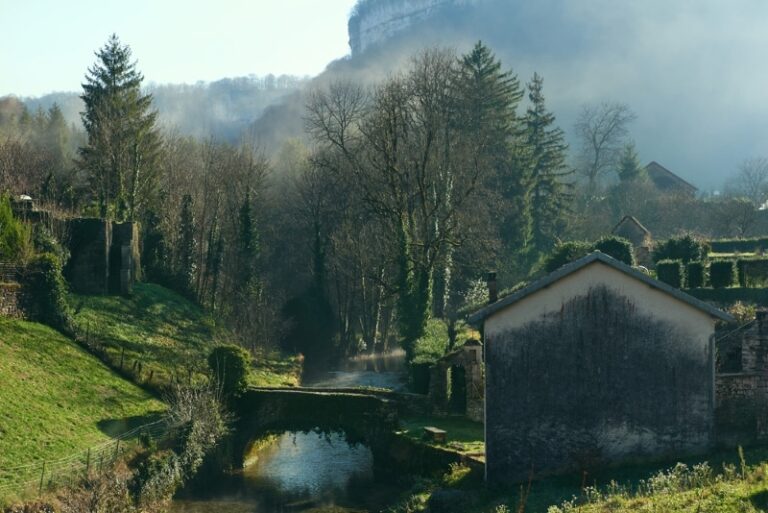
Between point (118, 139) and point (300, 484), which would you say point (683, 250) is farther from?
point (118, 139)

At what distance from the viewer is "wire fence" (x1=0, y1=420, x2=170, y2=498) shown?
2455cm

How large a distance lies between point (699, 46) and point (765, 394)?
576 ft

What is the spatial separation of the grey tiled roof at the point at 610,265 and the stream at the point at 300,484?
8.39 meters

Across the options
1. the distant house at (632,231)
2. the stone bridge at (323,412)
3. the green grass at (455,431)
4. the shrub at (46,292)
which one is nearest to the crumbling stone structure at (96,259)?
the shrub at (46,292)

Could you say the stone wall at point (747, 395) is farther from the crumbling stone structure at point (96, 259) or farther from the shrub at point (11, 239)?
the crumbling stone structure at point (96, 259)

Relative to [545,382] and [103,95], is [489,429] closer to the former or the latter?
[545,382]

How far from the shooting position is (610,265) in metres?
25.2

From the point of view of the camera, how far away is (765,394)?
23969 mm

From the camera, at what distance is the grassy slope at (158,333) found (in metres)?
39.5

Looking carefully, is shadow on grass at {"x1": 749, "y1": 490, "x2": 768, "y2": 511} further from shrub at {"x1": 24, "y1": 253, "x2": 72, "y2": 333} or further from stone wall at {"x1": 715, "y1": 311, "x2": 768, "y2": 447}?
shrub at {"x1": 24, "y1": 253, "x2": 72, "y2": 333}

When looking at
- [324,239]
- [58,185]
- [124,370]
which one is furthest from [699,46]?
[124,370]

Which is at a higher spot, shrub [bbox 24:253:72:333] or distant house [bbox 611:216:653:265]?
distant house [bbox 611:216:653:265]

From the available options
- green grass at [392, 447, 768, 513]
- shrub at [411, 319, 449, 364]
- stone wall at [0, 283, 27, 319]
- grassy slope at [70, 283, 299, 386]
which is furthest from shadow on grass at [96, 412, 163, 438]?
shrub at [411, 319, 449, 364]

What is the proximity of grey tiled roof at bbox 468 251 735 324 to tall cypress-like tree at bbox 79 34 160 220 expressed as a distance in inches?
1263
